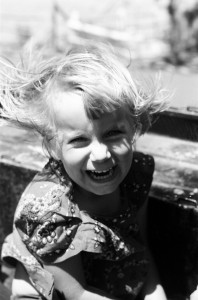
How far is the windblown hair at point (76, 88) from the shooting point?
1515 mm

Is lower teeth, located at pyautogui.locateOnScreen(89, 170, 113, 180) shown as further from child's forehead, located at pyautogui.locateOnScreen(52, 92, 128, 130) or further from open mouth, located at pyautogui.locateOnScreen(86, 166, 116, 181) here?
child's forehead, located at pyautogui.locateOnScreen(52, 92, 128, 130)

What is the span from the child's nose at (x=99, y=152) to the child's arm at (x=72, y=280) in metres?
0.28

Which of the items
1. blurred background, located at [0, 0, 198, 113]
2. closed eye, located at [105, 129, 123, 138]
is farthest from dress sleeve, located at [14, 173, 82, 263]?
blurred background, located at [0, 0, 198, 113]

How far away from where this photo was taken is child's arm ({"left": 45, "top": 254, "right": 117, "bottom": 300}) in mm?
1595

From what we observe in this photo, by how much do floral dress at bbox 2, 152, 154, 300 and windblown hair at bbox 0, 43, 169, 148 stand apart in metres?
0.15

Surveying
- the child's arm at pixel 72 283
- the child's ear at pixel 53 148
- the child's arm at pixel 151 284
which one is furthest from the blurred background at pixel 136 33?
the child's arm at pixel 72 283

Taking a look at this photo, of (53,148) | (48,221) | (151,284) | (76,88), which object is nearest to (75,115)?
(76,88)

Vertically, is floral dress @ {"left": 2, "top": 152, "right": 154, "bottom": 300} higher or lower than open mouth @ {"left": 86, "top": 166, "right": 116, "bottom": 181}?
lower

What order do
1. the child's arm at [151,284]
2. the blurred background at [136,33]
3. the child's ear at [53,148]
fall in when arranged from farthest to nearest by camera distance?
the blurred background at [136,33] → the child's arm at [151,284] → the child's ear at [53,148]

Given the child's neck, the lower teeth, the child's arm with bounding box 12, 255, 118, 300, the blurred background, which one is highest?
the lower teeth

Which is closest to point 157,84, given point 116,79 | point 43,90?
point 116,79

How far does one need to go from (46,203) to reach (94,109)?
30 centimetres

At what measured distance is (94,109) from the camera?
1490 millimetres

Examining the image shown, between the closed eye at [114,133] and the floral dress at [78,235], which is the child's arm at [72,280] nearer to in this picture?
the floral dress at [78,235]
